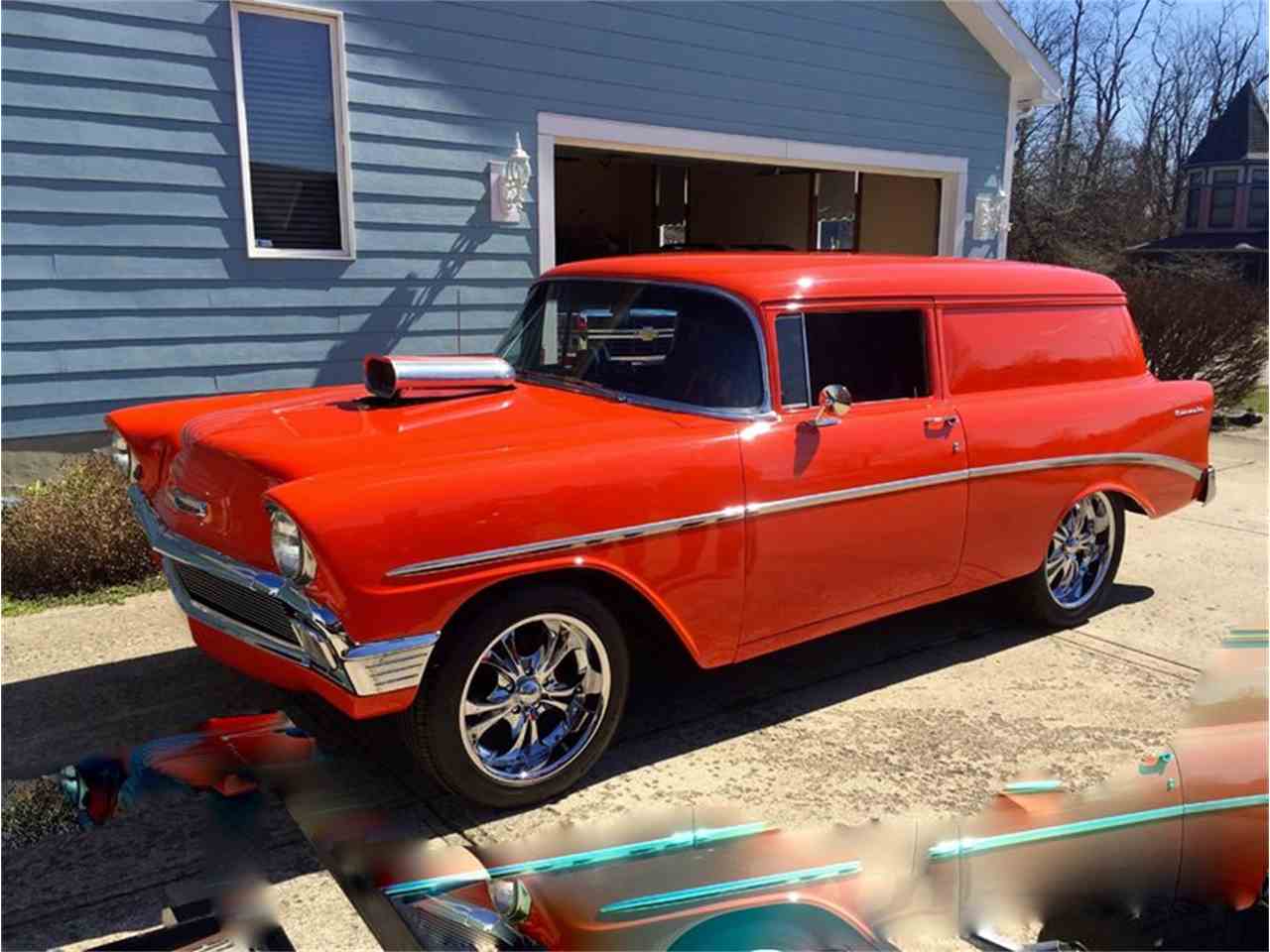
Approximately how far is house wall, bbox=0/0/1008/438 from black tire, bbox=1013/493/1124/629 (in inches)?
176

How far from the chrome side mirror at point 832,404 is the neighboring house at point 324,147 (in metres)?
4.34

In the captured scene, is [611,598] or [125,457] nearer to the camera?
[611,598]

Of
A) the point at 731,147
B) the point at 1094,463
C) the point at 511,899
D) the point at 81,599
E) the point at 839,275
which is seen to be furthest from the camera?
the point at 731,147

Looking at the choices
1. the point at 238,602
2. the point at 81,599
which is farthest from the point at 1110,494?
the point at 81,599

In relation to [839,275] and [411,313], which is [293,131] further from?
[839,275]

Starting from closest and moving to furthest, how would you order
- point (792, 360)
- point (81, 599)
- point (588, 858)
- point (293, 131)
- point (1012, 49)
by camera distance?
point (588, 858), point (792, 360), point (81, 599), point (293, 131), point (1012, 49)

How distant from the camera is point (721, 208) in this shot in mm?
14555

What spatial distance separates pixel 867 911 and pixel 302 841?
1.61 metres

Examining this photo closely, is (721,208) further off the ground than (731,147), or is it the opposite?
(731,147)

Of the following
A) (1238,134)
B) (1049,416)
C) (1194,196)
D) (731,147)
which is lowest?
(1049,416)

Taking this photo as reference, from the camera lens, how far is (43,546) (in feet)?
16.5

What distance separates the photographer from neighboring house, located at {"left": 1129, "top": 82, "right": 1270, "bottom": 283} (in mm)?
36281

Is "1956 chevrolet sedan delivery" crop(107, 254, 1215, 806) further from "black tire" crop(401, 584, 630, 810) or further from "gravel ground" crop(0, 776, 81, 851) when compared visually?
"gravel ground" crop(0, 776, 81, 851)

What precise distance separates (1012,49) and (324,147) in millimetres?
7184
